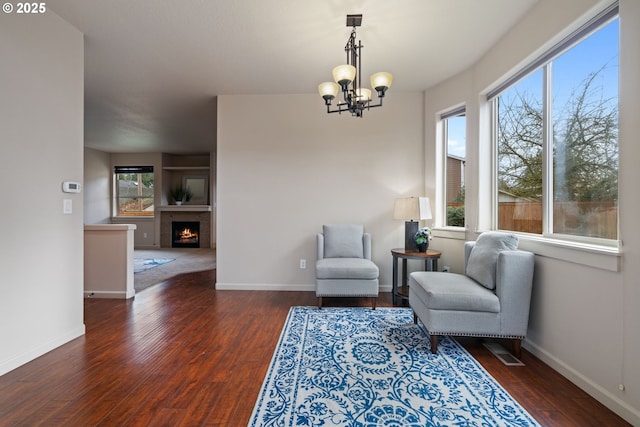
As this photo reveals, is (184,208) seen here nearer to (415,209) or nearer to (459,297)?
(415,209)

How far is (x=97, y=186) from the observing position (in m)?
8.07

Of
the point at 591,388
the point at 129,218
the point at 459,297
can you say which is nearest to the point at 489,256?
the point at 459,297

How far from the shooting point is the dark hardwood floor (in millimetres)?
1623

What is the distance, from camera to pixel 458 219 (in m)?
3.72

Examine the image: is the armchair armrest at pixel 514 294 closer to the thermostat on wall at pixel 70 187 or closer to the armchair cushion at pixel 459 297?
the armchair cushion at pixel 459 297

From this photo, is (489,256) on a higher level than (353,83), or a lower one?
lower

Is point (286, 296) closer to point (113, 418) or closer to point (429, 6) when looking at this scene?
point (113, 418)

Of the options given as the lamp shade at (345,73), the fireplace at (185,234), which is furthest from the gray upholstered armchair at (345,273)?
the fireplace at (185,234)

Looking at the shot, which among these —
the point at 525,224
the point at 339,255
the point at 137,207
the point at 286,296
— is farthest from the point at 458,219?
the point at 137,207

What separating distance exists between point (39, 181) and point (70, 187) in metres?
0.25

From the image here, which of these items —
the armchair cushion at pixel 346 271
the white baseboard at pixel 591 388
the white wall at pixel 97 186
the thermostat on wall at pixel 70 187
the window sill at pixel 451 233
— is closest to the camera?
the white baseboard at pixel 591 388

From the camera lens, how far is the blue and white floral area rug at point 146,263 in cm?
547

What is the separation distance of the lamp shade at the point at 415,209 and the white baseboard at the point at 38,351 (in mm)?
3466

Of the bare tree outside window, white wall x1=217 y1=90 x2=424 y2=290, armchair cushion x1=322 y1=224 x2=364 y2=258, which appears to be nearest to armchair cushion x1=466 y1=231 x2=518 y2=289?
the bare tree outside window
